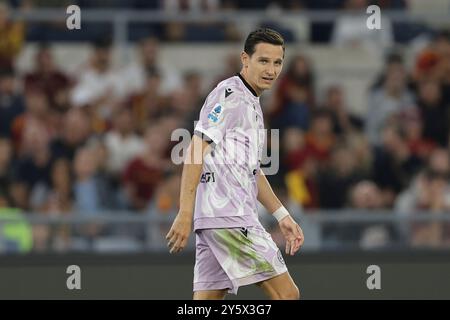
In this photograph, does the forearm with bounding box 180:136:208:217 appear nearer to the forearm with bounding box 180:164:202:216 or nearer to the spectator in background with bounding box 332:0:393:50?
the forearm with bounding box 180:164:202:216

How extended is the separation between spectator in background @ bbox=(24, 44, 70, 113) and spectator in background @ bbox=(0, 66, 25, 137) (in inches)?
7.7

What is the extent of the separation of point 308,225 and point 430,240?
111 cm

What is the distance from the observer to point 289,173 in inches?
508

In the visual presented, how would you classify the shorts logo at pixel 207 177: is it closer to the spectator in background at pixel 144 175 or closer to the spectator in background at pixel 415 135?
the spectator in background at pixel 144 175

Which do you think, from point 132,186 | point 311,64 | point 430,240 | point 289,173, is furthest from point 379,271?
point 311,64

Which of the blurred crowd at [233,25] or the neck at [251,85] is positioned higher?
the blurred crowd at [233,25]

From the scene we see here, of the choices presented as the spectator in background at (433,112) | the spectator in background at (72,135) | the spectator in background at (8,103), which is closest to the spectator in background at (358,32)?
the spectator in background at (433,112)

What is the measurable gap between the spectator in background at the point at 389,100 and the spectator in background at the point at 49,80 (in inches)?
127

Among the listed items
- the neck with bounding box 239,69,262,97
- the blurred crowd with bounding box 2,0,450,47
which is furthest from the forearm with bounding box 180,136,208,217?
the blurred crowd with bounding box 2,0,450,47

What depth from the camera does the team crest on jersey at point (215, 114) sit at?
24.5ft

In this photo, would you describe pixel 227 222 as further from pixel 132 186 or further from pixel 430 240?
pixel 132 186

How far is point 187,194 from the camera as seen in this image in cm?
731

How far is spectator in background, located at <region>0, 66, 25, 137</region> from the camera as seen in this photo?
43.1ft

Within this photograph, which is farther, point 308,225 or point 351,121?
point 351,121
